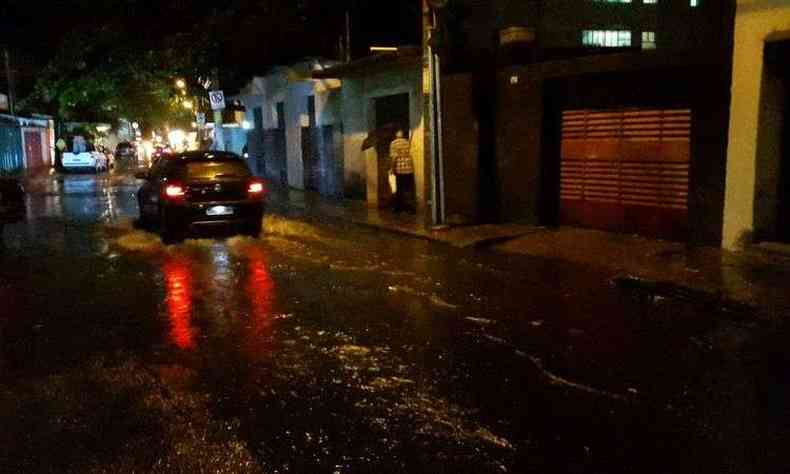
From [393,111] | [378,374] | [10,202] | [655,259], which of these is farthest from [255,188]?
[378,374]

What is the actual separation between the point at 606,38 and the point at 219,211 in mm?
13361

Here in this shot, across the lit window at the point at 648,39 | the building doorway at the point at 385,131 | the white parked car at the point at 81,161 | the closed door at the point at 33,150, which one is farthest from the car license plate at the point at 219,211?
the closed door at the point at 33,150

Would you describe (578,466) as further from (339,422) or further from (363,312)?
(363,312)

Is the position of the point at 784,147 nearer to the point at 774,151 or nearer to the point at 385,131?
the point at 774,151

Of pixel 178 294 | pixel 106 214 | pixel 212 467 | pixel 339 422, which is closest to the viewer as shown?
pixel 212 467

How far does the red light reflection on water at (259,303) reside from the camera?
24.6ft

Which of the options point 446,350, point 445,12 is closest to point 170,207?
point 445,12

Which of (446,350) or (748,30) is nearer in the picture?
(446,350)

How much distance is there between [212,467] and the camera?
189 inches

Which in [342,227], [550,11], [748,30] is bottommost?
[342,227]

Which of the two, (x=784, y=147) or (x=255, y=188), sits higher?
(x=784, y=147)

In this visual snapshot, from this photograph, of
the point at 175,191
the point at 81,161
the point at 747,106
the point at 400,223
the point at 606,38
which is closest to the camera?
the point at 747,106

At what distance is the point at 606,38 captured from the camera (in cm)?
2325

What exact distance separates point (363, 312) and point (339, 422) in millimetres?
3336
